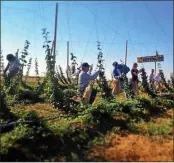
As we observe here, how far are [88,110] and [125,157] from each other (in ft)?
7.71

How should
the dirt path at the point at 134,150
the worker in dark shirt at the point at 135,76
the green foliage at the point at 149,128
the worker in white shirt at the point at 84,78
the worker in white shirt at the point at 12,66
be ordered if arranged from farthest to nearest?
the worker in dark shirt at the point at 135,76 → the worker in white shirt at the point at 12,66 → the worker in white shirt at the point at 84,78 → the green foliage at the point at 149,128 → the dirt path at the point at 134,150

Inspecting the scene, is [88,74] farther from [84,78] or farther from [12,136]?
[12,136]

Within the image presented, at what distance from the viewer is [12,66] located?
468 inches

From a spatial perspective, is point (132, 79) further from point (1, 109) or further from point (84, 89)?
point (1, 109)

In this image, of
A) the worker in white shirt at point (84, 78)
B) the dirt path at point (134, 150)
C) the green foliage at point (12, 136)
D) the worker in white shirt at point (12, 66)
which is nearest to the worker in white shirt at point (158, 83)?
the worker in white shirt at point (84, 78)

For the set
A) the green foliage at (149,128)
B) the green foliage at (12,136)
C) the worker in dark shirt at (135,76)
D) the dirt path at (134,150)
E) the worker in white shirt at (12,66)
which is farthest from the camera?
the worker in dark shirt at (135,76)

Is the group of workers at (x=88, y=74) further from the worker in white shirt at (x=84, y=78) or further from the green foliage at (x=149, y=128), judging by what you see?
the green foliage at (x=149, y=128)

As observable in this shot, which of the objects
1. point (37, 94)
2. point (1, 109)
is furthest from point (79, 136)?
point (37, 94)

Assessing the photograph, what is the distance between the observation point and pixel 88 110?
26.6 feet

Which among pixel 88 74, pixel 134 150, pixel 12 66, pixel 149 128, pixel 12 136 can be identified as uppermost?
pixel 12 66

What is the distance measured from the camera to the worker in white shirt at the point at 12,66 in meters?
11.8

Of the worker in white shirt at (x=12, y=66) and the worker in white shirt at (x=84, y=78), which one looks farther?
the worker in white shirt at (x=12, y=66)

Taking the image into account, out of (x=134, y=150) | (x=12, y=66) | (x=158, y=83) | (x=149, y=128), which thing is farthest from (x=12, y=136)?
(x=158, y=83)

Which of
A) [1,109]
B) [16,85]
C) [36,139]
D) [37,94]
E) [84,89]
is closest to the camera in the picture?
[36,139]
